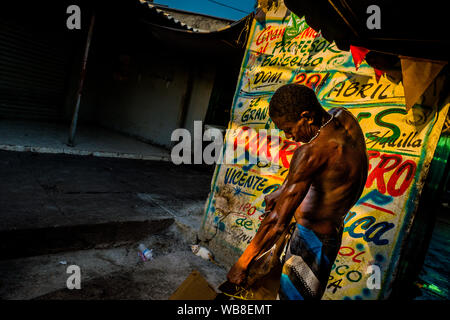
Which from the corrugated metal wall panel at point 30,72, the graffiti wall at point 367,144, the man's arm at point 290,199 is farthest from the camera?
the corrugated metal wall panel at point 30,72

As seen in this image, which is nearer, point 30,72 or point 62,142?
point 62,142

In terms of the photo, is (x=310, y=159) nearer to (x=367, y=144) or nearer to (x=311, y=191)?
(x=311, y=191)

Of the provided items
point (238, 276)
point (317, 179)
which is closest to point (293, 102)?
point (317, 179)

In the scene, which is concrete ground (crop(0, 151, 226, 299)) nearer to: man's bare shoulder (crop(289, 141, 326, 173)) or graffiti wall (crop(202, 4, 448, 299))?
graffiti wall (crop(202, 4, 448, 299))

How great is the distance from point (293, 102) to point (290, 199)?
0.61 m

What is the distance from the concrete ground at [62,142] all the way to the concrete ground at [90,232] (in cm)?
56

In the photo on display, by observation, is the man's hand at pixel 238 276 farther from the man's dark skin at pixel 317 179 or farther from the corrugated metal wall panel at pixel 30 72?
the corrugated metal wall panel at pixel 30 72

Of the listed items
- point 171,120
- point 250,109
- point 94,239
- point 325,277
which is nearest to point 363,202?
point 325,277

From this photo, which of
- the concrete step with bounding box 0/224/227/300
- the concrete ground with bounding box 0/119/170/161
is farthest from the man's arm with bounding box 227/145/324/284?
the concrete ground with bounding box 0/119/170/161

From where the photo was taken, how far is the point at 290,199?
1581 mm

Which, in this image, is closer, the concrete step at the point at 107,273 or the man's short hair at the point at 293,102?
the man's short hair at the point at 293,102

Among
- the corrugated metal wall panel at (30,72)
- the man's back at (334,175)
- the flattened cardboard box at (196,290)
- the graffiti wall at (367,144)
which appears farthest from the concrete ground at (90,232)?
the corrugated metal wall panel at (30,72)

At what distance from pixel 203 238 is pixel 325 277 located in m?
2.33

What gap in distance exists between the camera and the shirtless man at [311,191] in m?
1.60
